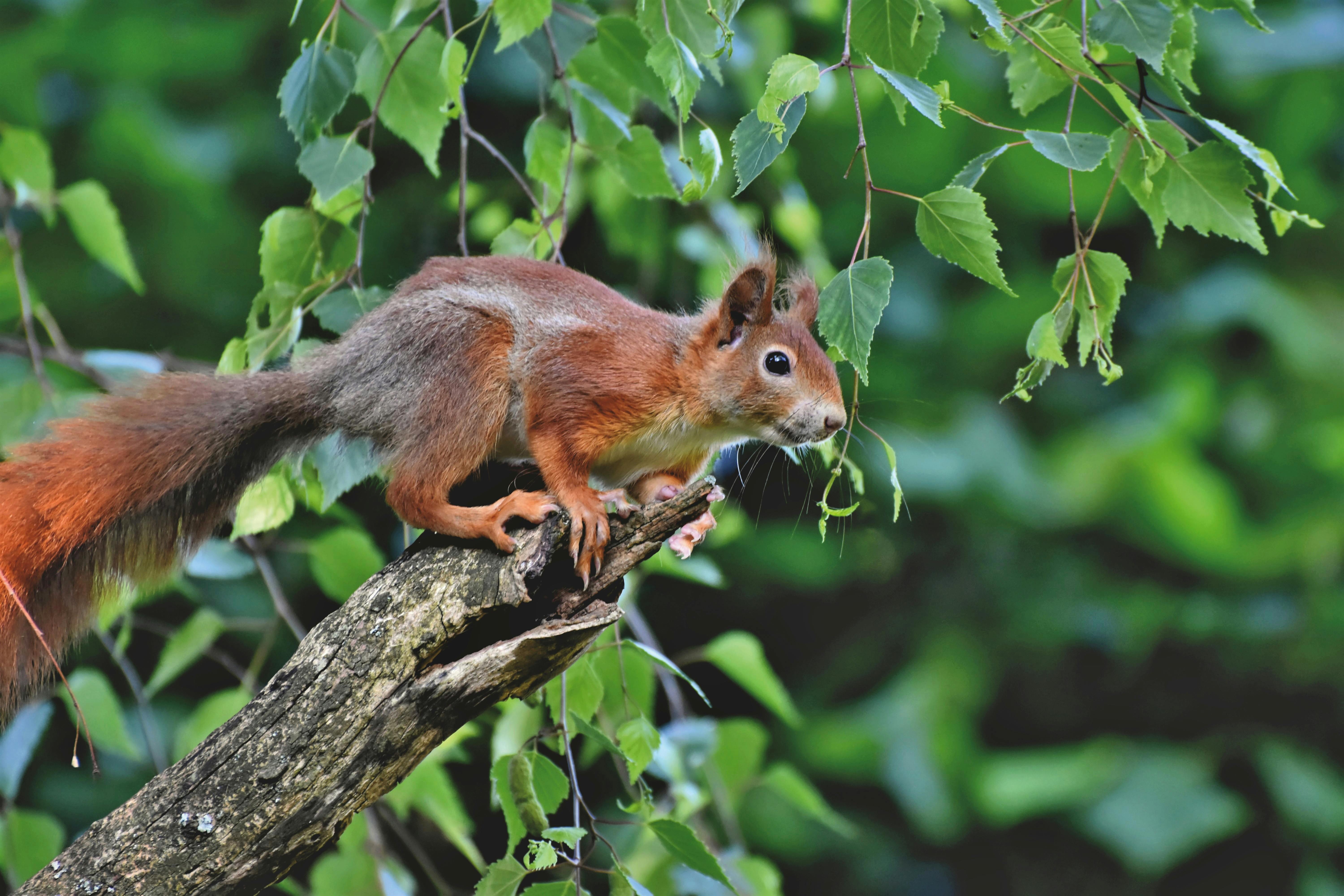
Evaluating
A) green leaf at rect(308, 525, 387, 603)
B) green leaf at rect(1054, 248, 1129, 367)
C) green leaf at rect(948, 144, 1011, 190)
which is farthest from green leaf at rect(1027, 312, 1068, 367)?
green leaf at rect(308, 525, 387, 603)

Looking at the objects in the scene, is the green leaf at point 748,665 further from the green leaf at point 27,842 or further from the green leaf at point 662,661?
the green leaf at point 27,842

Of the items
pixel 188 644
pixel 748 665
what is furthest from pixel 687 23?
pixel 188 644

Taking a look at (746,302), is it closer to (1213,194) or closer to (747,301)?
(747,301)

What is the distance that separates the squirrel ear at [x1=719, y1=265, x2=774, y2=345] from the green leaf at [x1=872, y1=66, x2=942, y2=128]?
527 mm

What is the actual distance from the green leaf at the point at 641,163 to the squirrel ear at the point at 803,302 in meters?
0.22

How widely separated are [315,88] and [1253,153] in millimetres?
881

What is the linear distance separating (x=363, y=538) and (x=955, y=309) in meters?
1.60

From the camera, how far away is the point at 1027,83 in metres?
1.07

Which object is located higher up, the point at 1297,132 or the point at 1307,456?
the point at 1297,132

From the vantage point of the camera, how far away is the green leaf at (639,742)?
1046 mm

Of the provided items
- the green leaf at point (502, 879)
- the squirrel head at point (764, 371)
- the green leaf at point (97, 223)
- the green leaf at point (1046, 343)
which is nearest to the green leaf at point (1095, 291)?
the green leaf at point (1046, 343)

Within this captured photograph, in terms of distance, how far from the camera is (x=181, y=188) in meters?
2.42

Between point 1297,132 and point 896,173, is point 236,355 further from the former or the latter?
point 1297,132

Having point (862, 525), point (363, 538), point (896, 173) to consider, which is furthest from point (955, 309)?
point (363, 538)
